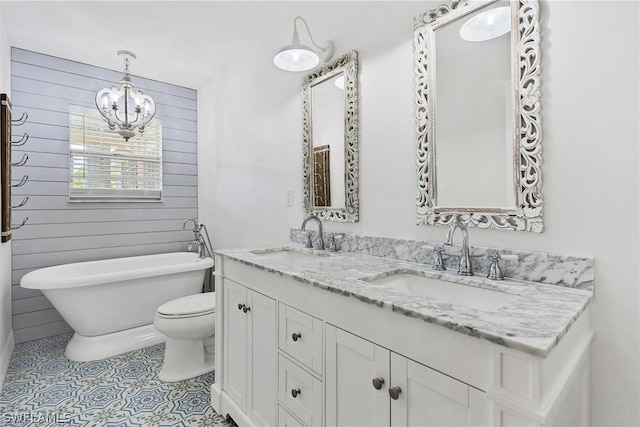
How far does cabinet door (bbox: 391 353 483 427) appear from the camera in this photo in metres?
0.80

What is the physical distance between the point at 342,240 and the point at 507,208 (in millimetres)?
933

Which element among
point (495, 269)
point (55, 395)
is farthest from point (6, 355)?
point (495, 269)

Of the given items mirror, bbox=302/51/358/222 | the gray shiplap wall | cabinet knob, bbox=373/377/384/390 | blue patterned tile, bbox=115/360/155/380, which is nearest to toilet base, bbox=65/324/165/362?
blue patterned tile, bbox=115/360/155/380

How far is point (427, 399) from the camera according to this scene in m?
0.87

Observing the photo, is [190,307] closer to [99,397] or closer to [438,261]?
[99,397]

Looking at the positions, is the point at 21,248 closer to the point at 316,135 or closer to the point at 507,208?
the point at 316,135

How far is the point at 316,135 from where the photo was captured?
2137 millimetres

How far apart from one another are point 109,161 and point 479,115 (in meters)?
3.30

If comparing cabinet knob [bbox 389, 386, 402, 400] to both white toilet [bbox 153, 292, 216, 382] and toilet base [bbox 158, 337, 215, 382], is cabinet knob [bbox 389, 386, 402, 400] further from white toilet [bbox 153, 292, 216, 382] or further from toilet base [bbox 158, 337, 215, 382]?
toilet base [bbox 158, 337, 215, 382]

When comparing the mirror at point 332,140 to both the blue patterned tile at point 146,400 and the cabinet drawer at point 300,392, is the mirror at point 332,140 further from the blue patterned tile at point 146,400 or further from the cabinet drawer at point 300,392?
the blue patterned tile at point 146,400

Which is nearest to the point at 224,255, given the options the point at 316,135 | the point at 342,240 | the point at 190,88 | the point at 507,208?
the point at 342,240

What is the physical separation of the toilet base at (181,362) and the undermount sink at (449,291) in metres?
1.61

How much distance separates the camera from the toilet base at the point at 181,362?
220 centimetres

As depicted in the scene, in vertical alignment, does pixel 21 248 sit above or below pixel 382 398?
above
